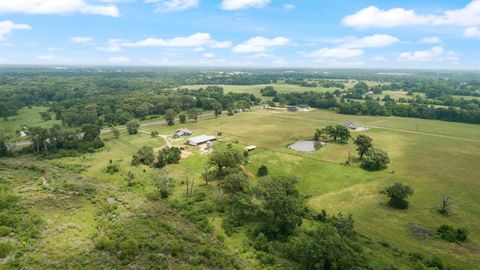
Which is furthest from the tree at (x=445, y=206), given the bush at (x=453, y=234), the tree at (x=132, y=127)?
the tree at (x=132, y=127)

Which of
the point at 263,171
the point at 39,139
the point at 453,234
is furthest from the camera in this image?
Result: the point at 39,139

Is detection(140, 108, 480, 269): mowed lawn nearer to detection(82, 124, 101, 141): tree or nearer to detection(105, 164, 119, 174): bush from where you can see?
detection(82, 124, 101, 141): tree

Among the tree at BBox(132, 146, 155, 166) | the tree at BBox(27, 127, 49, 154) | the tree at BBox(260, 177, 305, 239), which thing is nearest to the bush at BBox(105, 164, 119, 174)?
the tree at BBox(132, 146, 155, 166)

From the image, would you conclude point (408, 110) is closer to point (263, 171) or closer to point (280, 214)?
point (263, 171)

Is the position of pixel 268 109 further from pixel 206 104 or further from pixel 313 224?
pixel 313 224

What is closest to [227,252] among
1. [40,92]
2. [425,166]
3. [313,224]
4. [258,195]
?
[258,195]

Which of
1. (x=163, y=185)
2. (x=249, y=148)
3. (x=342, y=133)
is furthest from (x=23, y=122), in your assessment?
(x=342, y=133)
